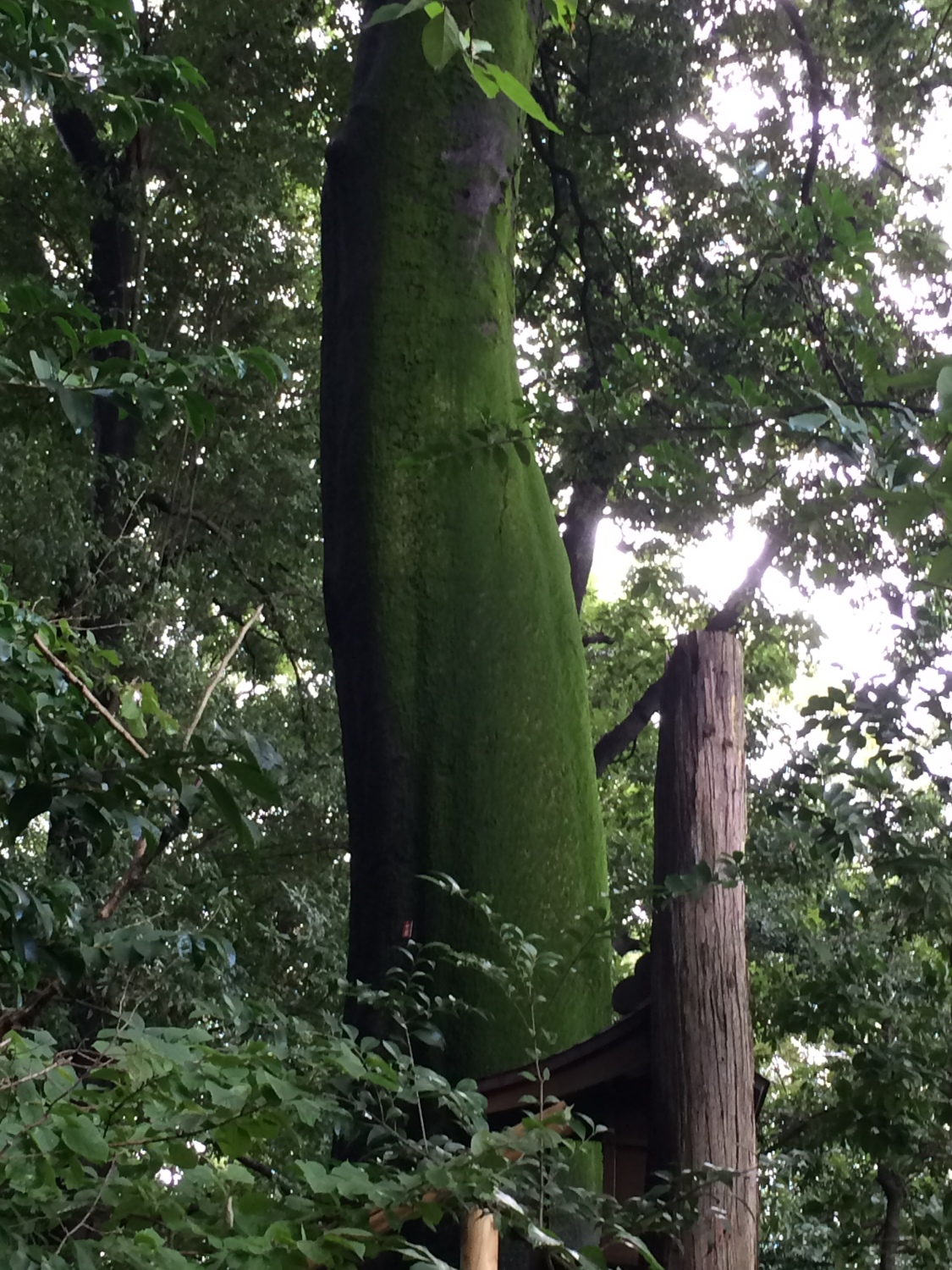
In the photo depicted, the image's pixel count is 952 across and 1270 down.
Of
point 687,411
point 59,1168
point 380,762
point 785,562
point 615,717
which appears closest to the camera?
point 59,1168

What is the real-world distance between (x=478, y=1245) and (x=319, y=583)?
A: 6554 mm

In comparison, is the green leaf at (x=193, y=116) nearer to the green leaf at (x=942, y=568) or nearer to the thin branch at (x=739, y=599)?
the green leaf at (x=942, y=568)

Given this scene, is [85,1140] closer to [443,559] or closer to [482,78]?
[482,78]

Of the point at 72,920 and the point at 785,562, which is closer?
the point at 72,920

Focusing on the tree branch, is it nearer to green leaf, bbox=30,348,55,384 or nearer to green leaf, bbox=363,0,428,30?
green leaf, bbox=30,348,55,384

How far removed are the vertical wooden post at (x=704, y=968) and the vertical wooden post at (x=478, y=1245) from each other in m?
0.33

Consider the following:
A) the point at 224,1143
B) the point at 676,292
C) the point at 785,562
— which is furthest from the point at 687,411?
the point at 676,292

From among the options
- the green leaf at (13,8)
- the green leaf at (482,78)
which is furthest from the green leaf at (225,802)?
the green leaf at (13,8)

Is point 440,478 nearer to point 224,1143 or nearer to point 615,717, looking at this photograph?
point 224,1143

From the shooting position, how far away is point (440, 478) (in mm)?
3109

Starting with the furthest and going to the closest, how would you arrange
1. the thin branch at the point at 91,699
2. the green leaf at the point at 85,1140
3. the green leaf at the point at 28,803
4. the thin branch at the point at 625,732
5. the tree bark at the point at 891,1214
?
the thin branch at the point at 625,732 < the tree bark at the point at 891,1214 < the thin branch at the point at 91,699 < the green leaf at the point at 28,803 < the green leaf at the point at 85,1140

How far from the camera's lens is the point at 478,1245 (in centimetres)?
197

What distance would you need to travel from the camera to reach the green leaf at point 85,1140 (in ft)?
4.19

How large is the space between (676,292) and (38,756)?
199 inches
